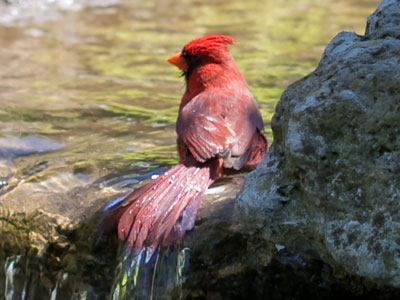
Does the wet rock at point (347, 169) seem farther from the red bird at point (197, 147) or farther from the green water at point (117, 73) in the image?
the green water at point (117, 73)

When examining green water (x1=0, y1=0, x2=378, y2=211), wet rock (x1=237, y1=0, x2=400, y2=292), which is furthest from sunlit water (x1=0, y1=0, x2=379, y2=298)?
wet rock (x1=237, y1=0, x2=400, y2=292)

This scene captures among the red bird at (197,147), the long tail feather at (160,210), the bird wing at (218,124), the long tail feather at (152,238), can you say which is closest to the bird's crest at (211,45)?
the red bird at (197,147)

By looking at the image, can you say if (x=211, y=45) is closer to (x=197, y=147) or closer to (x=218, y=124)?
(x=218, y=124)

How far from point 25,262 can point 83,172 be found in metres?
0.61

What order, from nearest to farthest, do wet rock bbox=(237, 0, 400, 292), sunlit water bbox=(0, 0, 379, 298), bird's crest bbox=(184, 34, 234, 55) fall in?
wet rock bbox=(237, 0, 400, 292) → sunlit water bbox=(0, 0, 379, 298) → bird's crest bbox=(184, 34, 234, 55)

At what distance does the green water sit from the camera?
427 centimetres

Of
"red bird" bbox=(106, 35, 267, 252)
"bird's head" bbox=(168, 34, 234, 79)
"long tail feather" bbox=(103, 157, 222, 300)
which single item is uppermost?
"bird's head" bbox=(168, 34, 234, 79)

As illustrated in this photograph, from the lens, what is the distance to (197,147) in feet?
12.3

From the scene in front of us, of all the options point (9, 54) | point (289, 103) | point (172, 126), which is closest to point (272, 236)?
point (289, 103)

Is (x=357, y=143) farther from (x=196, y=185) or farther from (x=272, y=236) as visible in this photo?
(x=196, y=185)

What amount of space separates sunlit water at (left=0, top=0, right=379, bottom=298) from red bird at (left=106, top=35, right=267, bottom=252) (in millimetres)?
337

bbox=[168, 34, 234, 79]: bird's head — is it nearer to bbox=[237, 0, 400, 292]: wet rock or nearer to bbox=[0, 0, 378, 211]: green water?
bbox=[0, 0, 378, 211]: green water

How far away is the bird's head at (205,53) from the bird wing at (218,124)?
30 centimetres

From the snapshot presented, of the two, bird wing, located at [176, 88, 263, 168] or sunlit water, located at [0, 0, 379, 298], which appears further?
sunlit water, located at [0, 0, 379, 298]
